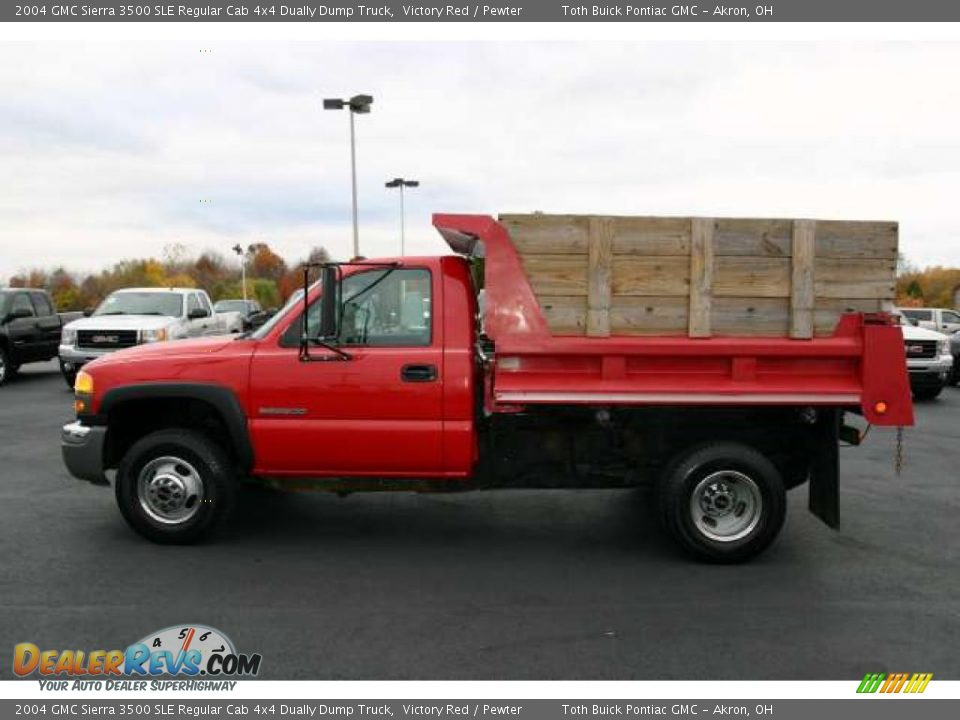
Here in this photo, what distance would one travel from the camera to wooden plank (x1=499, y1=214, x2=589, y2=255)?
4.83 metres

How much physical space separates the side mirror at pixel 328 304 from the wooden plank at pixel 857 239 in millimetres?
2995

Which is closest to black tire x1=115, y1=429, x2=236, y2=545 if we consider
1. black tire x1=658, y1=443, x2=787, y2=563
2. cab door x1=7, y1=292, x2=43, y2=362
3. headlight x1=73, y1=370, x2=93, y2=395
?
headlight x1=73, y1=370, x2=93, y2=395

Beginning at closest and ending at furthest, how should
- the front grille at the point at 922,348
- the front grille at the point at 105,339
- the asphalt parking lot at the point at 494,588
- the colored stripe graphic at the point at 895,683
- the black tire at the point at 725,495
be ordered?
the colored stripe graphic at the point at 895,683 < the asphalt parking lot at the point at 494,588 < the black tire at the point at 725,495 < the front grille at the point at 105,339 < the front grille at the point at 922,348

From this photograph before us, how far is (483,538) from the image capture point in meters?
5.73

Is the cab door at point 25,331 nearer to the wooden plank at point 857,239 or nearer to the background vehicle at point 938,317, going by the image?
the wooden plank at point 857,239

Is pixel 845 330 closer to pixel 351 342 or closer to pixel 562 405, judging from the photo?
pixel 562 405

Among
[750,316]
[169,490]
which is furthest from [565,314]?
[169,490]

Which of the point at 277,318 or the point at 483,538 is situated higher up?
the point at 277,318

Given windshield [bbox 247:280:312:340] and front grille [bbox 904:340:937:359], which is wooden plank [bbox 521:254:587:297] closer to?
windshield [bbox 247:280:312:340]

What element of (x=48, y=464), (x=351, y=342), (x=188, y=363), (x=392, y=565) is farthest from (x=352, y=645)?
(x=48, y=464)

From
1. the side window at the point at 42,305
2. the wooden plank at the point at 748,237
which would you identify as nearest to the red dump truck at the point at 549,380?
the wooden plank at the point at 748,237

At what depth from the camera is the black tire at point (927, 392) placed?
556 inches

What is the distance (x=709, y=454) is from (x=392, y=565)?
220 centimetres

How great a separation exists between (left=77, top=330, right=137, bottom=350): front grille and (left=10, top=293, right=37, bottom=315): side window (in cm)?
339
